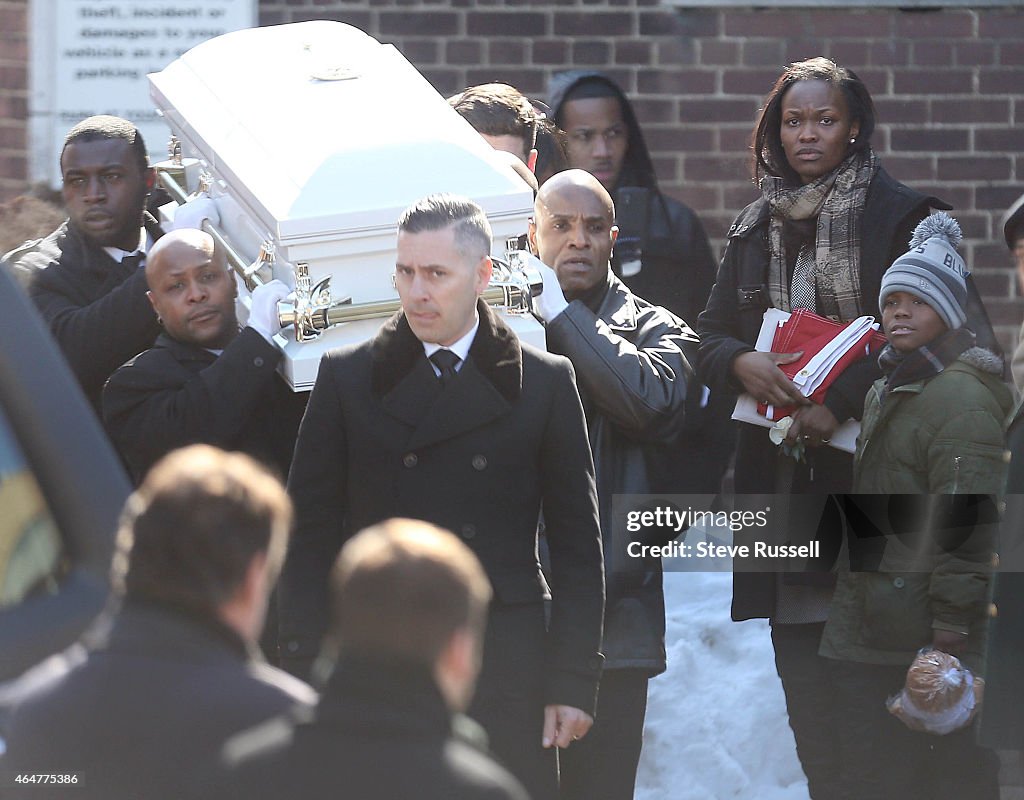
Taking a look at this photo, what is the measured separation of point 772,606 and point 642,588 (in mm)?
527

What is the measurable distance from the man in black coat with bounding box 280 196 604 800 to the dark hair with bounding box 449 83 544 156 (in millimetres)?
1254

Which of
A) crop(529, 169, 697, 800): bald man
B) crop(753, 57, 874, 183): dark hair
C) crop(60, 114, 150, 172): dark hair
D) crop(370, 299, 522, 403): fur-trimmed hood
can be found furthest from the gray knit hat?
crop(60, 114, 150, 172): dark hair

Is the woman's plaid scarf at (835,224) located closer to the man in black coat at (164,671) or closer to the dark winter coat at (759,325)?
the dark winter coat at (759,325)

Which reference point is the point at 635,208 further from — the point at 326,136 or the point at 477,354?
the point at 477,354

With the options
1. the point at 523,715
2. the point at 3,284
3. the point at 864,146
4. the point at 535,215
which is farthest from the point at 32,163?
the point at 3,284

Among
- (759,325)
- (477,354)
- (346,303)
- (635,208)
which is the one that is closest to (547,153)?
(635,208)

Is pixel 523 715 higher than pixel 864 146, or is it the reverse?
pixel 864 146

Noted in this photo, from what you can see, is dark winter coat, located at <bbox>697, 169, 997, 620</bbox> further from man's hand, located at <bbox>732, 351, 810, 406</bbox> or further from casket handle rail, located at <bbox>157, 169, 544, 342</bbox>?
casket handle rail, located at <bbox>157, 169, 544, 342</bbox>

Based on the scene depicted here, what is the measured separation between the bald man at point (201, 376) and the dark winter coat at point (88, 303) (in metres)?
0.11

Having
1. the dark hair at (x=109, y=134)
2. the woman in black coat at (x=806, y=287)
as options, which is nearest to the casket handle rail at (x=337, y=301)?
the dark hair at (x=109, y=134)

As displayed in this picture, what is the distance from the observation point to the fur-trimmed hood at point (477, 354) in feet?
11.3

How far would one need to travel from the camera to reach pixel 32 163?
6.43m

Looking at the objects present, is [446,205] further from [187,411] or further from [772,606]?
[772,606]

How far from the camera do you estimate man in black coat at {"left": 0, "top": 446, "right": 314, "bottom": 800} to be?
206cm
